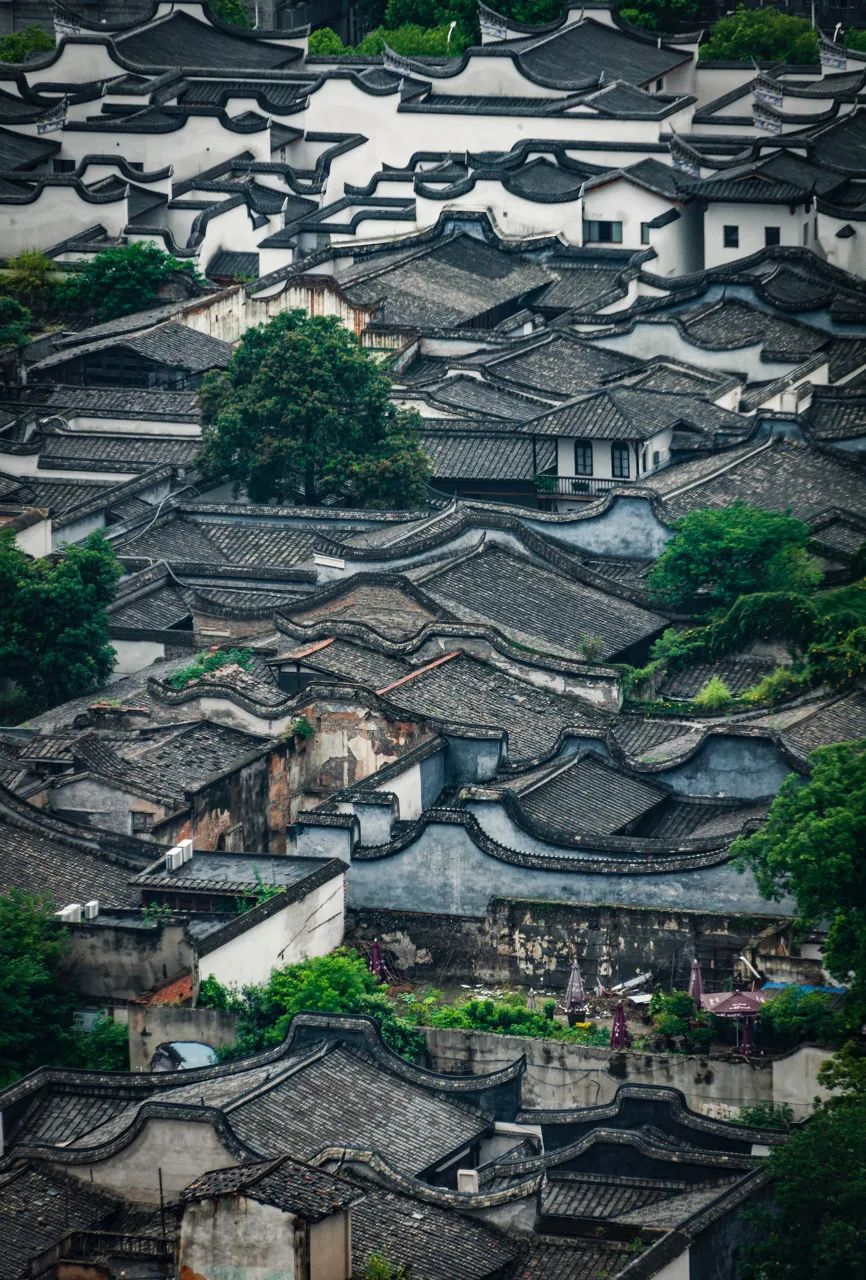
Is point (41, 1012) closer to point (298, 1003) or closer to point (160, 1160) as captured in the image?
point (298, 1003)

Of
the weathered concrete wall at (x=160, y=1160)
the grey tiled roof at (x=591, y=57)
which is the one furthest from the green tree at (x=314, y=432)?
the grey tiled roof at (x=591, y=57)

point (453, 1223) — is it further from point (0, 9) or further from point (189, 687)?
point (0, 9)

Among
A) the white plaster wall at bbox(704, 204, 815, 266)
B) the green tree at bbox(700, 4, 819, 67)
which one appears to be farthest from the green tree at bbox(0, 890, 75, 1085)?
the green tree at bbox(700, 4, 819, 67)

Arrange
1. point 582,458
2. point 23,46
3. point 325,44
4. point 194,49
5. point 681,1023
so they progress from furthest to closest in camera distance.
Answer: point 325,44, point 23,46, point 194,49, point 582,458, point 681,1023

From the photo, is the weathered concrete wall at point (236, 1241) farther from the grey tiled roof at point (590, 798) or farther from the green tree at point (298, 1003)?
the grey tiled roof at point (590, 798)

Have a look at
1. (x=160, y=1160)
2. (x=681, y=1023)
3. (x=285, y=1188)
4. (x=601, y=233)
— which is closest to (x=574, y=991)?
(x=681, y=1023)

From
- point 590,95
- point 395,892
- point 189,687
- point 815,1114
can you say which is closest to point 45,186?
point 590,95
